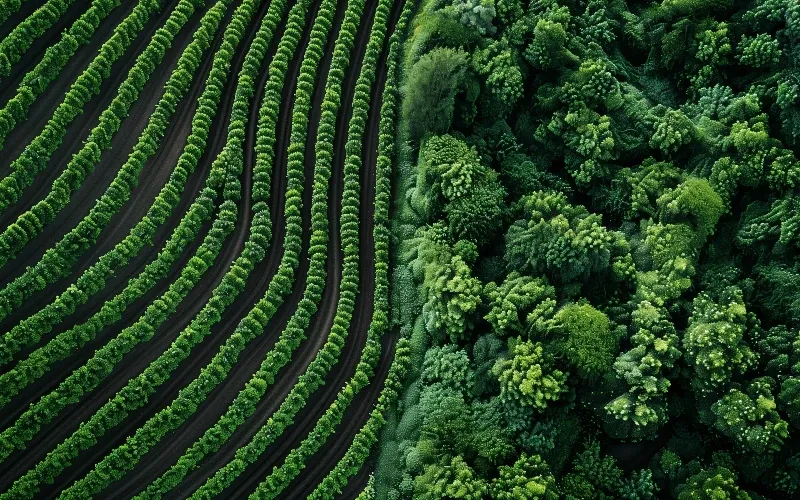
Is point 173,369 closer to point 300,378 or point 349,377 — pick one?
point 300,378

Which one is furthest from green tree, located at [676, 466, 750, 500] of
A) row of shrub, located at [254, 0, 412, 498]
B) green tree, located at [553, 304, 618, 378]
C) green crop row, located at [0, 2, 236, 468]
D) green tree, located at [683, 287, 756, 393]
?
green crop row, located at [0, 2, 236, 468]

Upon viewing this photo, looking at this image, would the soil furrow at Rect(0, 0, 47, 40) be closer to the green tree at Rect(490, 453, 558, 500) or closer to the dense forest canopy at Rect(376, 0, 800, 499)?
the dense forest canopy at Rect(376, 0, 800, 499)

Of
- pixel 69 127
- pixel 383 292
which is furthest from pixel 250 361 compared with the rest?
pixel 69 127

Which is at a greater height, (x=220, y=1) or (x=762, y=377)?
(x=220, y=1)

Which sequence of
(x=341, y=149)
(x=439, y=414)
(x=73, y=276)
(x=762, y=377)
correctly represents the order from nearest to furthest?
(x=762, y=377), (x=439, y=414), (x=73, y=276), (x=341, y=149)

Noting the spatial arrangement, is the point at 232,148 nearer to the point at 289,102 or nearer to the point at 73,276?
the point at 289,102

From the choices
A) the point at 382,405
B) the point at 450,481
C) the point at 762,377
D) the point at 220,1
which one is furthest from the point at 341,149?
the point at 762,377
